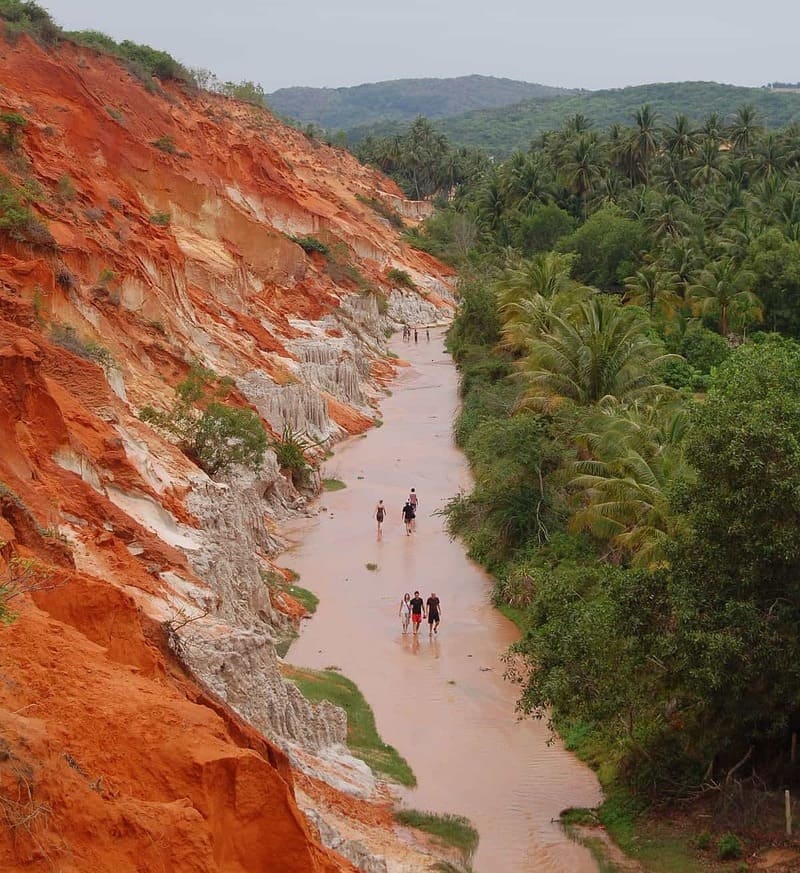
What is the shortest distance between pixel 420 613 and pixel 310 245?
1553 inches

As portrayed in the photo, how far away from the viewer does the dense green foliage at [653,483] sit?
13.1 metres

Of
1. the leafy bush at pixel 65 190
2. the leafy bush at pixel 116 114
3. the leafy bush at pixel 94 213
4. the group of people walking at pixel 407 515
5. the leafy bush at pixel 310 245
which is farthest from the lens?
the leafy bush at pixel 310 245

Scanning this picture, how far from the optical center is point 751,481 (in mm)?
12859

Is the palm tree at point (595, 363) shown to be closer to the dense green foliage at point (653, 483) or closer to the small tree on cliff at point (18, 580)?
the dense green foliage at point (653, 483)

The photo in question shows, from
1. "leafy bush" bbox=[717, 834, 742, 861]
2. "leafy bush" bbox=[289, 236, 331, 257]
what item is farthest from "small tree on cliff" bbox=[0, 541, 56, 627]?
"leafy bush" bbox=[289, 236, 331, 257]

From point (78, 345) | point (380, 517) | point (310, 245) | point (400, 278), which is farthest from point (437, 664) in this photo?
point (400, 278)

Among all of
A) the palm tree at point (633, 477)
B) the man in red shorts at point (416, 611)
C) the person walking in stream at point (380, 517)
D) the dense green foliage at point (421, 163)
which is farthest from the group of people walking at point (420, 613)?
the dense green foliage at point (421, 163)

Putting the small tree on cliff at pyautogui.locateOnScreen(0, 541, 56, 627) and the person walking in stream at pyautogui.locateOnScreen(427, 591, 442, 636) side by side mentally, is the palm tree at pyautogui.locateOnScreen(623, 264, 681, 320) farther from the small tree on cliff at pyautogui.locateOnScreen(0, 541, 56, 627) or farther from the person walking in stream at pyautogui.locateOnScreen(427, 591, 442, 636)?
the small tree on cliff at pyautogui.locateOnScreen(0, 541, 56, 627)

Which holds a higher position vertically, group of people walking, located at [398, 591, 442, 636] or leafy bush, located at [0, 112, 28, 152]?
leafy bush, located at [0, 112, 28, 152]

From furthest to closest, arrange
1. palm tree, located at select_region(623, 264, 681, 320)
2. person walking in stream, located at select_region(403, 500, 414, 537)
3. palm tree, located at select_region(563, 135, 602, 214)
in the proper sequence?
palm tree, located at select_region(563, 135, 602, 214)
palm tree, located at select_region(623, 264, 681, 320)
person walking in stream, located at select_region(403, 500, 414, 537)

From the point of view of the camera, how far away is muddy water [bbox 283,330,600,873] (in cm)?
1580

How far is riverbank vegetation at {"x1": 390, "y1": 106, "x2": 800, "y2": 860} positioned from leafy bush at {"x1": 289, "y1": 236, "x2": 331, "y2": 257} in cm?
1020

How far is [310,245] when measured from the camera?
5906 cm

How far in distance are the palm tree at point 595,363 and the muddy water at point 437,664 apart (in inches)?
196
